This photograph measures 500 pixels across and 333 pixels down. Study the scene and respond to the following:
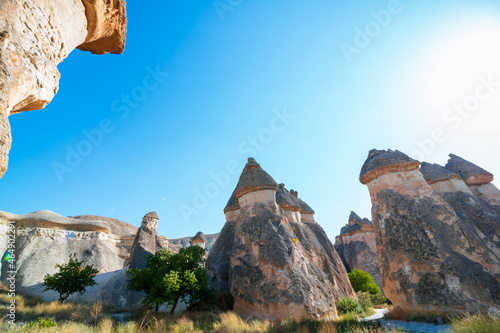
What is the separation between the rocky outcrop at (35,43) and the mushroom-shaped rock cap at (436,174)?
1480 cm

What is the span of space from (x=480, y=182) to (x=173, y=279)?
16.7 meters

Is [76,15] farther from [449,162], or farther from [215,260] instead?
[449,162]

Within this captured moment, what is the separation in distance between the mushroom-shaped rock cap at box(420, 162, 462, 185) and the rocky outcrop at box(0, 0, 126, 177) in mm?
14798

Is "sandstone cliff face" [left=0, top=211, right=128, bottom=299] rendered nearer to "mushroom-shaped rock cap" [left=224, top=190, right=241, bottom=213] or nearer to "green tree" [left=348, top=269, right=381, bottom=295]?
"mushroom-shaped rock cap" [left=224, top=190, right=241, bottom=213]

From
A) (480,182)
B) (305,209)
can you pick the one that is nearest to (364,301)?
(305,209)

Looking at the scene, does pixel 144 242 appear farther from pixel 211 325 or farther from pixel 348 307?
pixel 348 307

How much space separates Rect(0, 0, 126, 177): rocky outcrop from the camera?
2.02 m

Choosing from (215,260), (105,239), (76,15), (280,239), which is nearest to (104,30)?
(76,15)

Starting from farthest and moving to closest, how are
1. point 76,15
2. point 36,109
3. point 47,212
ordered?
point 47,212 → point 76,15 → point 36,109

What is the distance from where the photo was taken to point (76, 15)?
3.11m

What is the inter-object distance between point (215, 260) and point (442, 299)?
1057cm

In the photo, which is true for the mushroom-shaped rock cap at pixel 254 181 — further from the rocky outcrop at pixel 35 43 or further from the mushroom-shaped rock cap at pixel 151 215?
the mushroom-shaped rock cap at pixel 151 215

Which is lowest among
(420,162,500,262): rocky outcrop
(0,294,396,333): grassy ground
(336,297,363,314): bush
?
(336,297,363,314): bush

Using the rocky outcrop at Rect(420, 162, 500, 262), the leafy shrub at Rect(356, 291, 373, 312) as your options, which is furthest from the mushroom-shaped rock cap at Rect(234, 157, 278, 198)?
the leafy shrub at Rect(356, 291, 373, 312)
